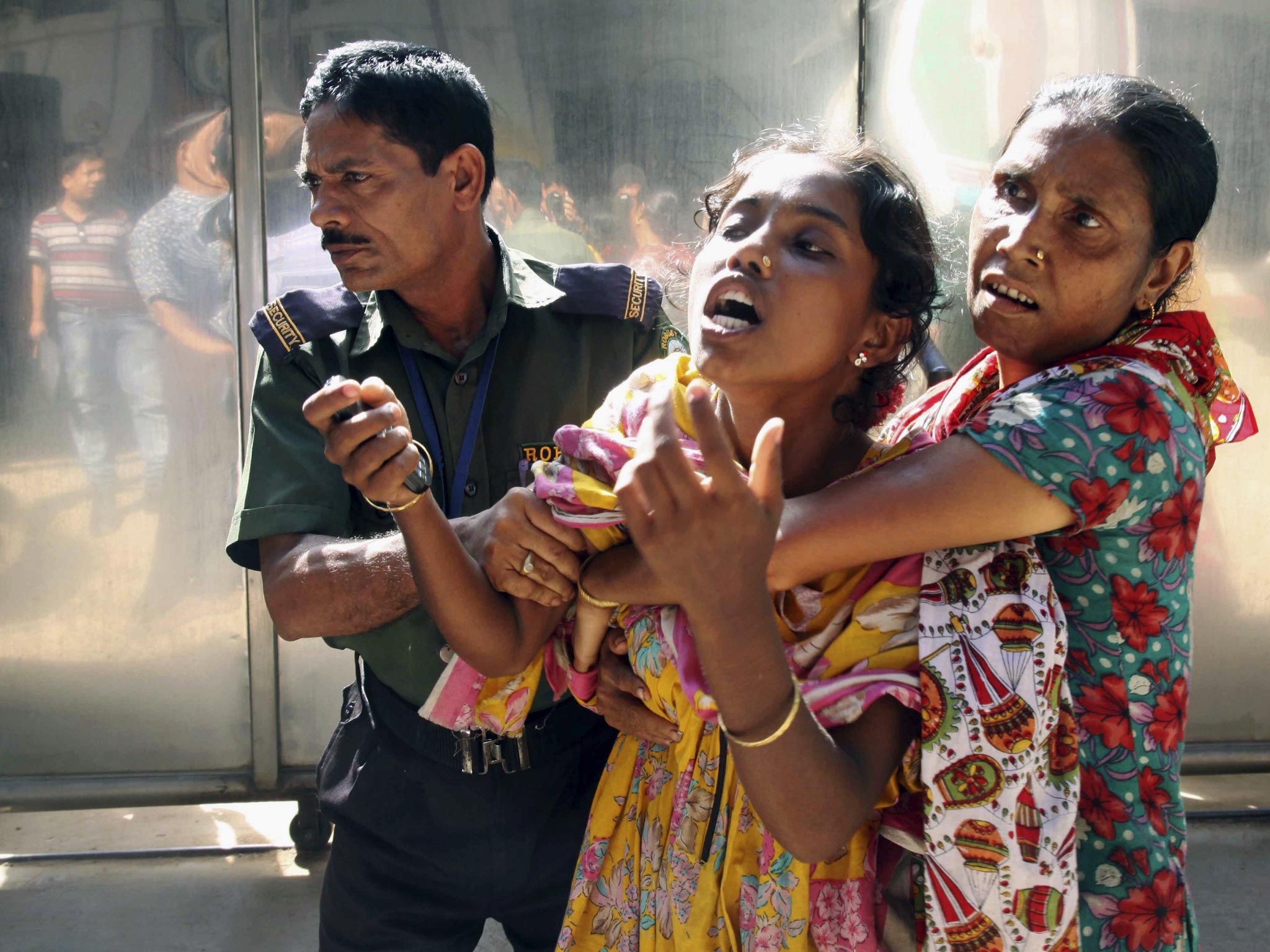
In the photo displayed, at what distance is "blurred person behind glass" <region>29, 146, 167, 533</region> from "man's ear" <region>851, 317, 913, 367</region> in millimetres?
2527

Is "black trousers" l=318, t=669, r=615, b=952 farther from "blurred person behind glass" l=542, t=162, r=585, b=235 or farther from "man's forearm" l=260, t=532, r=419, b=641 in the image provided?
"blurred person behind glass" l=542, t=162, r=585, b=235

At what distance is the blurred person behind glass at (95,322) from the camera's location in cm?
328

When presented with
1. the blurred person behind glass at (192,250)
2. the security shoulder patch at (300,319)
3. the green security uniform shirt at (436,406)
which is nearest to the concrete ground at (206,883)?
the green security uniform shirt at (436,406)

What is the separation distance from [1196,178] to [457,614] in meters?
1.17

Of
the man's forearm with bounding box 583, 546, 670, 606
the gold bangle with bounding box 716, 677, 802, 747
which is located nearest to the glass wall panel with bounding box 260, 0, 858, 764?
the man's forearm with bounding box 583, 546, 670, 606

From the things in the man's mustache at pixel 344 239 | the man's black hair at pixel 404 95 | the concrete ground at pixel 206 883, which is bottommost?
the concrete ground at pixel 206 883

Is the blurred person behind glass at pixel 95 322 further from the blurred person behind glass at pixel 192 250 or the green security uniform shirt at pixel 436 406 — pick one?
the green security uniform shirt at pixel 436 406

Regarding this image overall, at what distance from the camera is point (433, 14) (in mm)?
3209

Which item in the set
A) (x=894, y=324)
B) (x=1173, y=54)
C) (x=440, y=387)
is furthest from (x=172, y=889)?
(x=1173, y=54)

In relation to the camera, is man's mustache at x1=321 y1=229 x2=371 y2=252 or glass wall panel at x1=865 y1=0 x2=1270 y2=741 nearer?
man's mustache at x1=321 y1=229 x2=371 y2=252

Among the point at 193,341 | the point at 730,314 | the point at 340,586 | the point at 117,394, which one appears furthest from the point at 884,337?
the point at 117,394

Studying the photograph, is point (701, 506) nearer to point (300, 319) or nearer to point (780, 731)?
point (780, 731)

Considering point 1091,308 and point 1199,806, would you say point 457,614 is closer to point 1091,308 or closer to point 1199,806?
point 1091,308

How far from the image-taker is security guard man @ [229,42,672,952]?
1994mm
